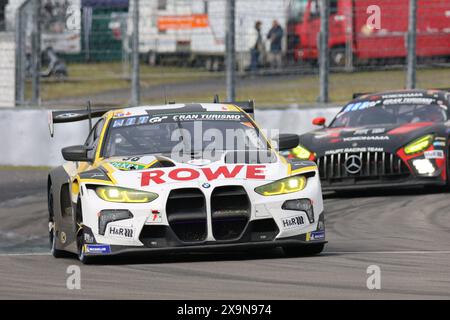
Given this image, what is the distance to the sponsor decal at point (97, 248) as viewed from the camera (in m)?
9.84

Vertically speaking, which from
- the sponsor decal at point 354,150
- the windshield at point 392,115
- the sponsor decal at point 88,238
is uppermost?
the windshield at point 392,115

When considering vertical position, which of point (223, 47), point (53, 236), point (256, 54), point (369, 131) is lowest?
point (53, 236)

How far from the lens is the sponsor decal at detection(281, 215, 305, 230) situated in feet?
32.4

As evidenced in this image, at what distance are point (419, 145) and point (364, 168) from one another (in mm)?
688

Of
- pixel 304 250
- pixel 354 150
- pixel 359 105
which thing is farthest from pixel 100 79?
pixel 304 250

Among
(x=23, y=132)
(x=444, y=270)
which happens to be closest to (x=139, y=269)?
(x=444, y=270)

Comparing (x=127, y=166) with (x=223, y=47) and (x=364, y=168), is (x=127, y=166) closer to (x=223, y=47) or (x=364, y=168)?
(x=364, y=168)

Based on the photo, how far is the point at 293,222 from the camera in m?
9.91

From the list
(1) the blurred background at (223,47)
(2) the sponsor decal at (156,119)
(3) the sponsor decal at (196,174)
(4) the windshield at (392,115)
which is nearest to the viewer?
(3) the sponsor decal at (196,174)

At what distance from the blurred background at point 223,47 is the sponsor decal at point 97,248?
10974 millimetres

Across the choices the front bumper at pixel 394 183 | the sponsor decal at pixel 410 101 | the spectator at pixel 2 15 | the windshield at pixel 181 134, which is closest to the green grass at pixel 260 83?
the spectator at pixel 2 15

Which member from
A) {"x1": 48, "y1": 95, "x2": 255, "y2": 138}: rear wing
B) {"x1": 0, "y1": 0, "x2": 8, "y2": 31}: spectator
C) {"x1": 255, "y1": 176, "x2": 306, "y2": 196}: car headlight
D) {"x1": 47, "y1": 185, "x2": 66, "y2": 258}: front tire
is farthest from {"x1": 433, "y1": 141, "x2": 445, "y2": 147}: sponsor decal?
{"x1": 0, "y1": 0, "x2": 8, "y2": 31}: spectator

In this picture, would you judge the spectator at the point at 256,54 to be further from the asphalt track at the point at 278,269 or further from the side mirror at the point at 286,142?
the side mirror at the point at 286,142

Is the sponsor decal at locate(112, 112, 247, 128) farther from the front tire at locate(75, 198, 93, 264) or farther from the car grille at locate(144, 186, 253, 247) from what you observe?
the car grille at locate(144, 186, 253, 247)
